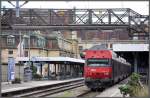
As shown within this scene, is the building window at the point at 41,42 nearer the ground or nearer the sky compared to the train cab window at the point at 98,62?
Result: nearer the sky

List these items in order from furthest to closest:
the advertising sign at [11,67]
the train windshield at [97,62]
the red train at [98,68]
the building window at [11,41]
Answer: the building window at [11,41] < the advertising sign at [11,67] < the train windshield at [97,62] < the red train at [98,68]

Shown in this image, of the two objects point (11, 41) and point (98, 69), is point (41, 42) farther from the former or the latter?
point (98, 69)

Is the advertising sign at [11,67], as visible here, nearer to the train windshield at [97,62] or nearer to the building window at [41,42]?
the train windshield at [97,62]

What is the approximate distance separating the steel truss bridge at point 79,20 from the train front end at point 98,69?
2378 millimetres

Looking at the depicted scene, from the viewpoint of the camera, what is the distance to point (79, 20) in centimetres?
3700

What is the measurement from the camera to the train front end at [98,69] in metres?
35.0

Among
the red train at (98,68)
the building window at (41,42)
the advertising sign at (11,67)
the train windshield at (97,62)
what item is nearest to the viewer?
the red train at (98,68)

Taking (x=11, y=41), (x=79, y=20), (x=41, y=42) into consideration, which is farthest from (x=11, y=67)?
(x=41, y=42)

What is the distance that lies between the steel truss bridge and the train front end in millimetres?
2378

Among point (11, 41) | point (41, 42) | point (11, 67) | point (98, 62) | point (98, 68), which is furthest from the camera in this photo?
→ point (41, 42)

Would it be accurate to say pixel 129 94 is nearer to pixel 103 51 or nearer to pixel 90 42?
pixel 103 51

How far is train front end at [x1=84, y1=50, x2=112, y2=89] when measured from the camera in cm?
3503

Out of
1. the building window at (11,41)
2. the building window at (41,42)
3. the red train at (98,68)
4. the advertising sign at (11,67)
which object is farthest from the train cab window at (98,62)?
the building window at (41,42)

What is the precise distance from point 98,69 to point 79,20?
4329 millimetres
